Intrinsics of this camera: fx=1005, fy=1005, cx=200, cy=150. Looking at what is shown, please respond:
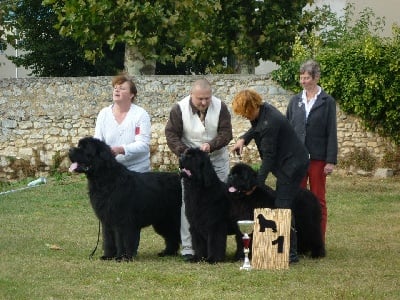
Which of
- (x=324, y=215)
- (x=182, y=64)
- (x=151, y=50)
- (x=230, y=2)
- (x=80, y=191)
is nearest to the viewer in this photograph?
(x=324, y=215)

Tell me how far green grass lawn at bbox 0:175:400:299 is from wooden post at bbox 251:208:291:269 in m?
0.19

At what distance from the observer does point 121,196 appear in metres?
10.4

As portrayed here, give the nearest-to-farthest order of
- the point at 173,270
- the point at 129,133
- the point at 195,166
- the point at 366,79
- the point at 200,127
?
1. the point at 173,270
2. the point at 195,166
3. the point at 200,127
4. the point at 129,133
5. the point at 366,79

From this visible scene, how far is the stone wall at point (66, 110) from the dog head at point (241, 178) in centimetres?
1104

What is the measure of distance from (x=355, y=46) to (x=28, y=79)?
7.06m

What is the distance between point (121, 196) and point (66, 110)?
11.7m

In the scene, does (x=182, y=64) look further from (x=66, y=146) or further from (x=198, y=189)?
(x=198, y=189)

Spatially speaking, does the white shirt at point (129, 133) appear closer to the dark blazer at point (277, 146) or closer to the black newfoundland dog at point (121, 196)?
the black newfoundland dog at point (121, 196)

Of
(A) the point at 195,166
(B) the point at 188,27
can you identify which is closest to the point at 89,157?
(A) the point at 195,166

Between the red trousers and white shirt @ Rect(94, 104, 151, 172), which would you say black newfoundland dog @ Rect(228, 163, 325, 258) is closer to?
the red trousers

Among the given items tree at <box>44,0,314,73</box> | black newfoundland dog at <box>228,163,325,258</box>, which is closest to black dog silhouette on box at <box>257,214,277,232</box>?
black newfoundland dog at <box>228,163,325,258</box>

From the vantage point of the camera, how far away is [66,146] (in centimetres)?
2175

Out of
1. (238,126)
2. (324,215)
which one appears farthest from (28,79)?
(324,215)

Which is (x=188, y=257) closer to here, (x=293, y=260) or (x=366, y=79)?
(x=293, y=260)
